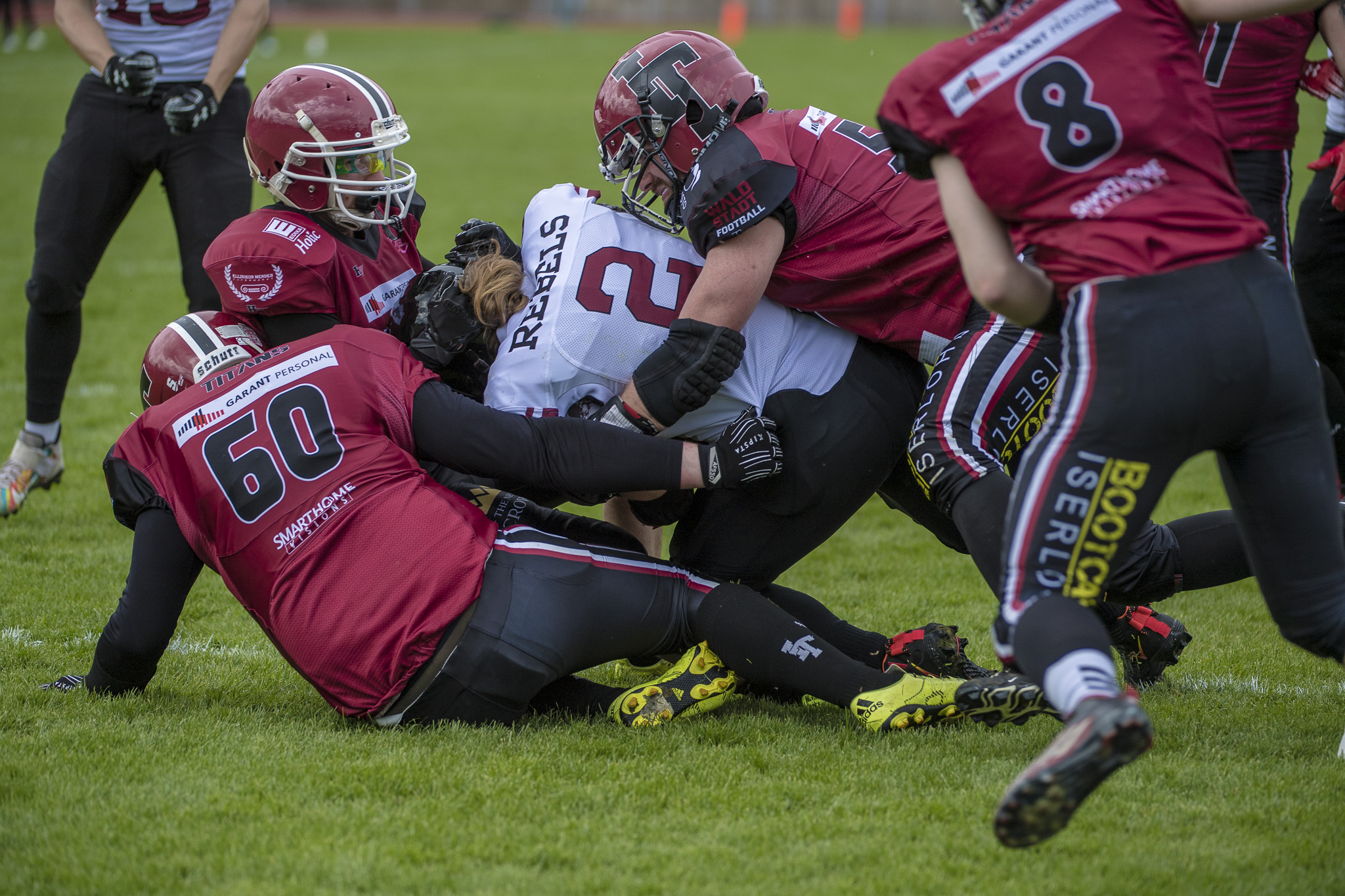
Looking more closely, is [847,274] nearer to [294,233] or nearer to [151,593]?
[294,233]

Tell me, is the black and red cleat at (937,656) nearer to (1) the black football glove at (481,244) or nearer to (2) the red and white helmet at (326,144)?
(1) the black football glove at (481,244)

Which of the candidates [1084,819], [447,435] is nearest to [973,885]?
[1084,819]

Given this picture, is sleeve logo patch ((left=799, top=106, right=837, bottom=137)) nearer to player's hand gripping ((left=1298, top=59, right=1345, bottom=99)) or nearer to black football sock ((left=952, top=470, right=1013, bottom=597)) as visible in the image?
black football sock ((left=952, top=470, right=1013, bottom=597))

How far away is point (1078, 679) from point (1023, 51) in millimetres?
1124

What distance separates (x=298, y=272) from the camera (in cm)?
341

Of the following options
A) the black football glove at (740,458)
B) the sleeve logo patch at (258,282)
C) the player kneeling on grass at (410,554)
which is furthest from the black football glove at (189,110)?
the black football glove at (740,458)

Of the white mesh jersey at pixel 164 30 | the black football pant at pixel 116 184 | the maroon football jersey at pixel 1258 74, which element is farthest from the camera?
the white mesh jersey at pixel 164 30

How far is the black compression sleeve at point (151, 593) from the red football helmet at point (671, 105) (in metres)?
1.46

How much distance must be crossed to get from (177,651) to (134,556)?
64 cm

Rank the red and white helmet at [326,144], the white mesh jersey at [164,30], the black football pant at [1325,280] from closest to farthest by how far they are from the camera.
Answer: the red and white helmet at [326,144]
the black football pant at [1325,280]
the white mesh jersey at [164,30]

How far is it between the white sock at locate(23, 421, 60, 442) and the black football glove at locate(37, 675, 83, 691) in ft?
6.21

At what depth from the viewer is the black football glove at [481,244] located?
343 centimetres

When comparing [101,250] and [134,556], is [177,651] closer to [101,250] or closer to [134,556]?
[134,556]

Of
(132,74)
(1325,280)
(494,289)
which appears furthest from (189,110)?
(1325,280)
